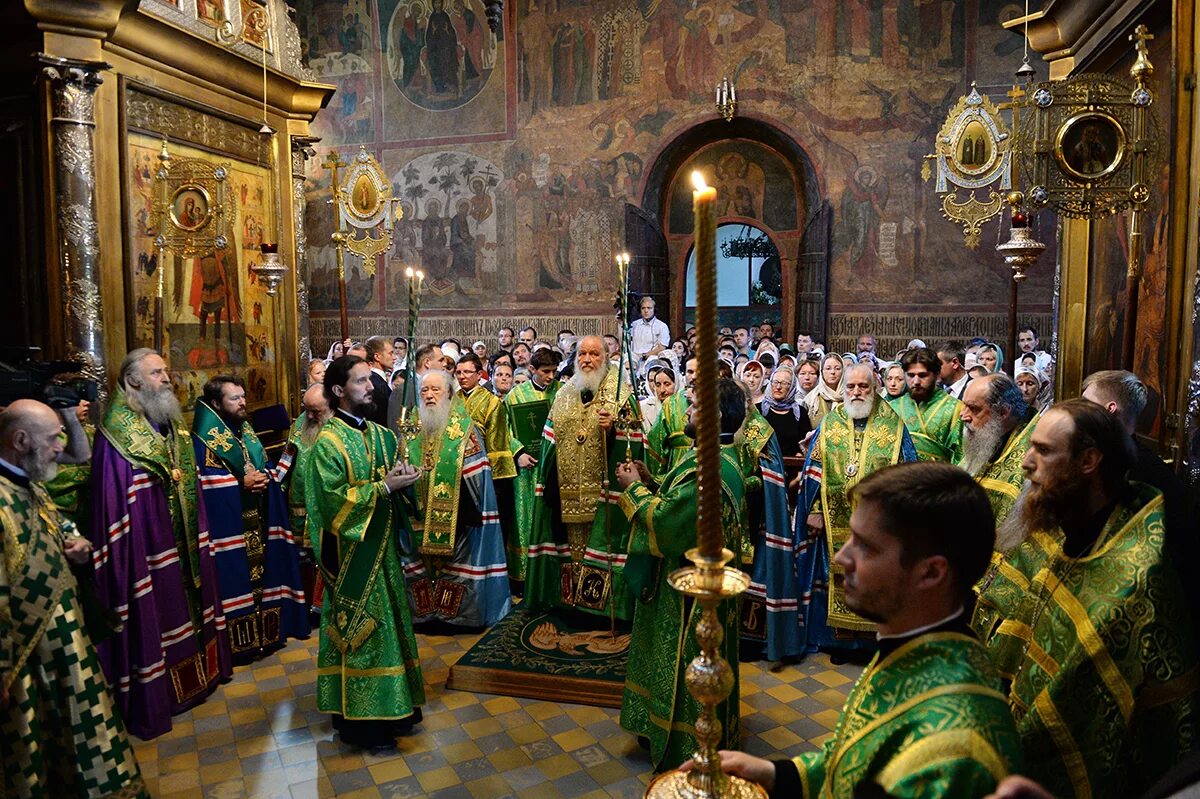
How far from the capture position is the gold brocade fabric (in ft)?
19.6

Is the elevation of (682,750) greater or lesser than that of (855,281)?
lesser

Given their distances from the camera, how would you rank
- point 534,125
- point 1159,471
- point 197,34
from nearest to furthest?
point 1159,471 < point 197,34 < point 534,125

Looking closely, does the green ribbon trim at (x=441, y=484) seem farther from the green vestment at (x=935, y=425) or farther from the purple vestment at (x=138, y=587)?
the green vestment at (x=935, y=425)

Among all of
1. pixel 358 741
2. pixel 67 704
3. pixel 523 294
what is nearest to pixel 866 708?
pixel 67 704

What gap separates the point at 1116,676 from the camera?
214 centimetres

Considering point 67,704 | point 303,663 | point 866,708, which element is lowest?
point 303,663

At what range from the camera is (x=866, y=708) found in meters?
1.57

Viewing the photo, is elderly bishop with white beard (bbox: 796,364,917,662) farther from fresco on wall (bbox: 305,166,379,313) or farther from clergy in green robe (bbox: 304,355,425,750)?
fresco on wall (bbox: 305,166,379,313)

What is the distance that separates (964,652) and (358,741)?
11.9 feet

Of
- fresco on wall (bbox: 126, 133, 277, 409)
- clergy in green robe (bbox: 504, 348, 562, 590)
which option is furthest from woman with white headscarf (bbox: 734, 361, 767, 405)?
fresco on wall (bbox: 126, 133, 277, 409)

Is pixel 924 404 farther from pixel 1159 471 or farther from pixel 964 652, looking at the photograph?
pixel 964 652

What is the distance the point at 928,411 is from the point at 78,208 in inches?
234

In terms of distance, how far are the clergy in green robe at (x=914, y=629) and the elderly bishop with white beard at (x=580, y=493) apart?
420 centimetres

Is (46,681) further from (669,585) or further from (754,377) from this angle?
(754,377)
